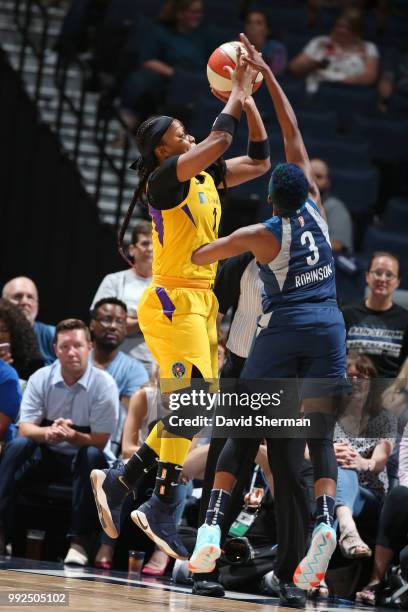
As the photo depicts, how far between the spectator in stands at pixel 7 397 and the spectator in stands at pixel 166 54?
158 inches

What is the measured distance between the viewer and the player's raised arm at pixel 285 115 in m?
5.16

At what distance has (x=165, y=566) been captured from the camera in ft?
20.8

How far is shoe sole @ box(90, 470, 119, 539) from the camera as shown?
17.2ft

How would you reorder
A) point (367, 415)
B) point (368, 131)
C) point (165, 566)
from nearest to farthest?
1. point (367, 415)
2. point (165, 566)
3. point (368, 131)

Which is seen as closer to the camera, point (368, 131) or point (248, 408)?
point (248, 408)

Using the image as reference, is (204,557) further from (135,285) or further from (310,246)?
(135,285)

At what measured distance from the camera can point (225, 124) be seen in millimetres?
5016

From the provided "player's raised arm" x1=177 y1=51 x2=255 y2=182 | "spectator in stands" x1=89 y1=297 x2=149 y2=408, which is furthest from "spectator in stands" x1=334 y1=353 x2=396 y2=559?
"spectator in stands" x1=89 y1=297 x2=149 y2=408

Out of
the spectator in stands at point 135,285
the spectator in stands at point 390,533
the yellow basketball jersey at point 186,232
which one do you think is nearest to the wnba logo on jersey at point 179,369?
the yellow basketball jersey at point 186,232

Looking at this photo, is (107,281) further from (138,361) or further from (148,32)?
(148,32)

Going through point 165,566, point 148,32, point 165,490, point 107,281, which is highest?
point 148,32

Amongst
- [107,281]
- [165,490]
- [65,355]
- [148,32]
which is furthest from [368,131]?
[165,490]

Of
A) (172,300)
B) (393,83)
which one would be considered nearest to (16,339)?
(172,300)

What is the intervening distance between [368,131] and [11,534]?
17.4ft
